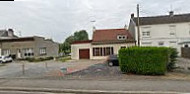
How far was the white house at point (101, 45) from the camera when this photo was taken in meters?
33.6

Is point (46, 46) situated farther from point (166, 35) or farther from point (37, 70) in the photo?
point (37, 70)

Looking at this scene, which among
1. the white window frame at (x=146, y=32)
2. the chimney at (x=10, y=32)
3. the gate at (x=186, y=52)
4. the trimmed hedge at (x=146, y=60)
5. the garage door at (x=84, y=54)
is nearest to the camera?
the trimmed hedge at (x=146, y=60)

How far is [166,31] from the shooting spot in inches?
1384

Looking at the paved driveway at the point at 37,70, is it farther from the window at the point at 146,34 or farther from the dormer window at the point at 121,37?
the window at the point at 146,34

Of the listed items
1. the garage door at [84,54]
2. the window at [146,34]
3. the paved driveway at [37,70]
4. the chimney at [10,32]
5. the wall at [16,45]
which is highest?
the chimney at [10,32]

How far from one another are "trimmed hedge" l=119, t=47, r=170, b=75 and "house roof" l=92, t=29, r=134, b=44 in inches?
790

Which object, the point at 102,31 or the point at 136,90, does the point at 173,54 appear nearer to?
the point at 136,90

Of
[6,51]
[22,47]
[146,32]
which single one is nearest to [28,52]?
[22,47]

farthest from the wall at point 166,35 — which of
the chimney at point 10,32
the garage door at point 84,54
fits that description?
the chimney at point 10,32

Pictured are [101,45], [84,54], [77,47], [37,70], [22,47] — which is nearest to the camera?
[37,70]

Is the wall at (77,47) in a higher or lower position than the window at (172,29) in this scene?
lower

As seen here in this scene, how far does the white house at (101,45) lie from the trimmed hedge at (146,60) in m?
19.5

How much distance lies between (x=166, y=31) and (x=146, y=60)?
2403 centimetres

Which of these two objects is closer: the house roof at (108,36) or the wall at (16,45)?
the house roof at (108,36)
